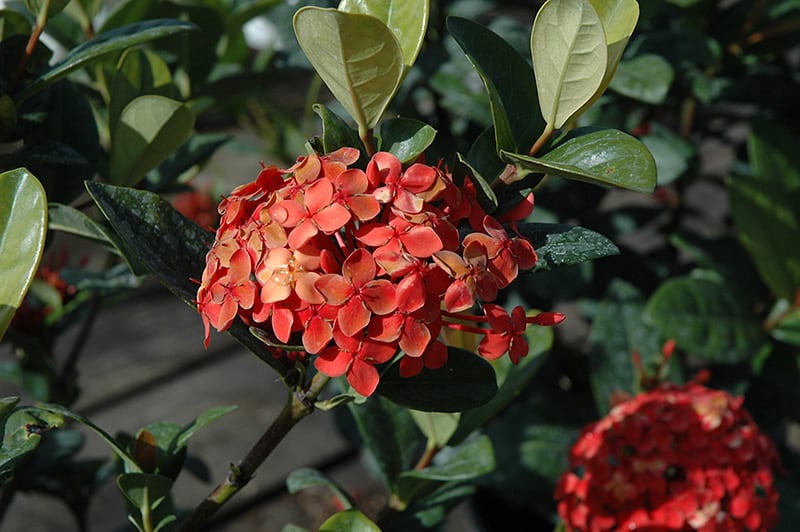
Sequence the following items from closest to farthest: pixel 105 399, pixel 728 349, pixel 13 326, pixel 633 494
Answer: pixel 633 494 < pixel 13 326 < pixel 728 349 < pixel 105 399

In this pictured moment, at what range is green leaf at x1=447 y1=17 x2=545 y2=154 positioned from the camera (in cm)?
48

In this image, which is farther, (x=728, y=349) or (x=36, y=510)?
(x=36, y=510)

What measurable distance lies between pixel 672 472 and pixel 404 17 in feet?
1.59

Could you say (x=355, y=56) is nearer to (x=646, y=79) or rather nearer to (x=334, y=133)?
(x=334, y=133)

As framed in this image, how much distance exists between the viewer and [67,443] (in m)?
0.80

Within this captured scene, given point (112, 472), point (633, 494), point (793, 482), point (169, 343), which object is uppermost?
point (633, 494)

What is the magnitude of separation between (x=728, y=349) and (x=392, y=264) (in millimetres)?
628

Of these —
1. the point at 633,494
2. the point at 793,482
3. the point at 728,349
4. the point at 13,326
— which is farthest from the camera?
the point at 793,482

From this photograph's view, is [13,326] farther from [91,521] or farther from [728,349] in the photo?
[728,349]

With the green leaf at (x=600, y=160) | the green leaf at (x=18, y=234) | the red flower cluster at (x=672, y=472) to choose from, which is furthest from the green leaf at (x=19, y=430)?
the red flower cluster at (x=672, y=472)

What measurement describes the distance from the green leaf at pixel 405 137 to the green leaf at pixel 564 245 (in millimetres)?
79

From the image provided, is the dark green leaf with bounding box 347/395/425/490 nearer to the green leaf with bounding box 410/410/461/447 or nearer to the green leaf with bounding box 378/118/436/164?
the green leaf with bounding box 410/410/461/447

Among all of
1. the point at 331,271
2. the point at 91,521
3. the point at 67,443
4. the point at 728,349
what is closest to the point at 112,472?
the point at 67,443

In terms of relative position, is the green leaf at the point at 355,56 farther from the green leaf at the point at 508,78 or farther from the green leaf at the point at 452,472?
the green leaf at the point at 452,472
